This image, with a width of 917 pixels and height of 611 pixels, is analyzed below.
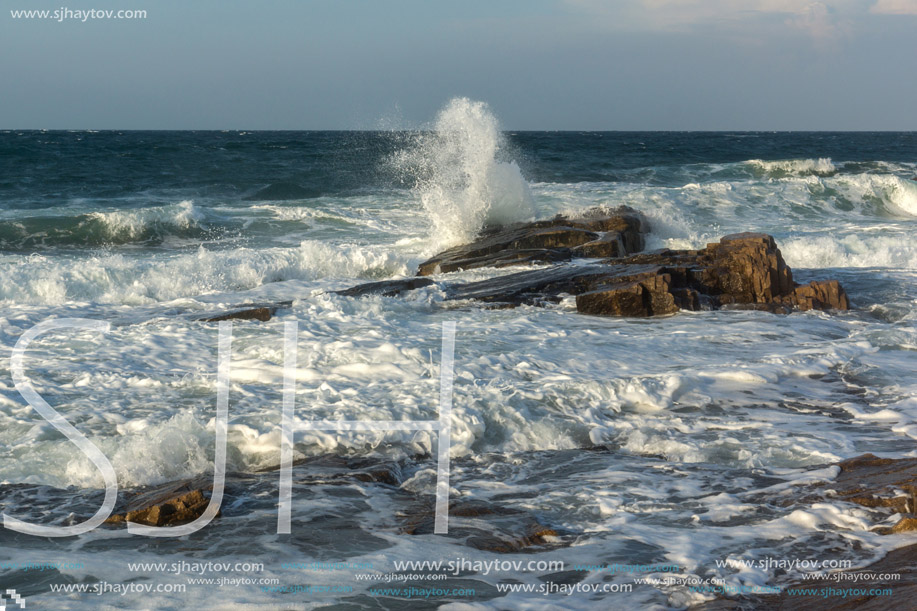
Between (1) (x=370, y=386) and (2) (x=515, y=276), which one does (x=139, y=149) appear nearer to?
(2) (x=515, y=276)

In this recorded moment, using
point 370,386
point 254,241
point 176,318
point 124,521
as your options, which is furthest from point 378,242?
point 124,521

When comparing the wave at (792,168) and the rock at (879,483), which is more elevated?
the wave at (792,168)

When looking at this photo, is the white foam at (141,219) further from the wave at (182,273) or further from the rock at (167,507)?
the rock at (167,507)

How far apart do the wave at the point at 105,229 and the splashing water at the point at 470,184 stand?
5944 mm

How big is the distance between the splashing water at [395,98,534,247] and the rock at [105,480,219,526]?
9.68m

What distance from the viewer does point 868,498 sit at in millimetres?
4020

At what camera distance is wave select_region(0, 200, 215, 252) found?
1705 centimetres

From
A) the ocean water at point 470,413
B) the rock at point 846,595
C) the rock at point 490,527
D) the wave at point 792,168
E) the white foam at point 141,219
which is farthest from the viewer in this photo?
the wave at point 792,168

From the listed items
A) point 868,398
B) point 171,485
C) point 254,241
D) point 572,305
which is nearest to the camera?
point 171,485

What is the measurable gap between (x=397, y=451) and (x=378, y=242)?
10851mm

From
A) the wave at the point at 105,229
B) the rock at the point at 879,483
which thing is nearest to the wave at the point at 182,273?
the wave at the point at 105,229

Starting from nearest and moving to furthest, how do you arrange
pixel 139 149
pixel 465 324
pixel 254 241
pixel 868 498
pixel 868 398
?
pixel 868 498 < pixel 868 398 < pixel 465 324 < pixel 254 241 < pixel 139 149

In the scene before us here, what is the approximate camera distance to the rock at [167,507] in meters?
4.02

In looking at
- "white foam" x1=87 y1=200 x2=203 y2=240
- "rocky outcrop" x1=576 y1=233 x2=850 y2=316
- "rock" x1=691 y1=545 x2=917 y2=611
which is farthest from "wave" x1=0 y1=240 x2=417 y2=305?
"rock" x1=691 y1=545 x2=917 y2=611
